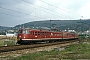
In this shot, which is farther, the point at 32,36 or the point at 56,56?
the point at 32,36

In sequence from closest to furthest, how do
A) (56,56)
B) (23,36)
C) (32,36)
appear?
(56,56)
(23,36)
(32,36)

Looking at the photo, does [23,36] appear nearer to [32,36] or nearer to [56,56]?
[32,36]

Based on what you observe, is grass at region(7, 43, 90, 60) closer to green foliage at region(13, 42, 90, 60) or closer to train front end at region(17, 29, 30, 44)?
green foliage at region(13, 42, 90, 60)

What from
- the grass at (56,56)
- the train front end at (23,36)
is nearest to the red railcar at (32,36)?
the train front end at (23,36)

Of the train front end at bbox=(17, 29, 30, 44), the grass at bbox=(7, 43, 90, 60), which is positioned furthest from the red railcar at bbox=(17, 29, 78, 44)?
the grass at bbox=(7, 43, 90, 60)

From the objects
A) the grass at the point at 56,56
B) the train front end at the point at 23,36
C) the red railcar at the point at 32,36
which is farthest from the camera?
the red railcar at the point at 32,36

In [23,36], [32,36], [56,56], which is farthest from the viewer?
[32,36]

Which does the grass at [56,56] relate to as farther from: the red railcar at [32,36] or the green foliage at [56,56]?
the red railcar at [32,36]

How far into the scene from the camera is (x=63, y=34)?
68250 mm

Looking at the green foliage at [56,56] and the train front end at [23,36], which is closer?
the green foliage at [56,56]

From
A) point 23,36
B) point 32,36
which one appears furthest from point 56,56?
point 32,36

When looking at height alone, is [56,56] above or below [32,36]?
below

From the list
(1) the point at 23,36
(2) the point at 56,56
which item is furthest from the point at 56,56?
(1) the point at 23,36

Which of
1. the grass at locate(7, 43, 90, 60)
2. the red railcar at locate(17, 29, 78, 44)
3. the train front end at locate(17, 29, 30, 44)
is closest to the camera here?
the grass at locate(7, 43, 90, 60)
